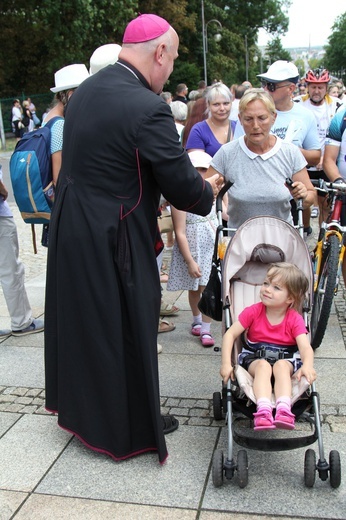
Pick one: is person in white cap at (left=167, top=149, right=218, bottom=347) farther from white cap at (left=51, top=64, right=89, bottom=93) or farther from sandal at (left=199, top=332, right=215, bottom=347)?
white cap at (left=51, top=64, right=89, bottom=93)

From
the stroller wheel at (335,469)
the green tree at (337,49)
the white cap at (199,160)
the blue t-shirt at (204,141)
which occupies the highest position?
the green tree at (337,49)

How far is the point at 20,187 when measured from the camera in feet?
15.3

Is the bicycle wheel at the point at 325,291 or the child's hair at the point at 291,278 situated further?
the bicycle wheel at the point at 325,291

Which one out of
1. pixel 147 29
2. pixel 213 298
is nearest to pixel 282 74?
pixel 213 298

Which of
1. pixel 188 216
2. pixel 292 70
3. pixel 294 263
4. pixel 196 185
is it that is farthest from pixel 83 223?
pixel 292 70

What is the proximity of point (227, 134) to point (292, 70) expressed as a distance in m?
0.82

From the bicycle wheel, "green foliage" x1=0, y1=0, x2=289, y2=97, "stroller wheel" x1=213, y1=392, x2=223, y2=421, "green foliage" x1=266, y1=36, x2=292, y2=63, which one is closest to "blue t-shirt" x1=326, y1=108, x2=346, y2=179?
the bicycle wheel

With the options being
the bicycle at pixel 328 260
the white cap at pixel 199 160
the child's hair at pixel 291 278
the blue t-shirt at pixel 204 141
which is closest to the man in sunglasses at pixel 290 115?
the blue t-shirt at pixel 204 141

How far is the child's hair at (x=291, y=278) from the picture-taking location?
11.4ft

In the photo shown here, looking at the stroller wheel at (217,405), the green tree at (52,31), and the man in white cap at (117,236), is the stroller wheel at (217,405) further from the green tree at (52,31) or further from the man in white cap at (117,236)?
the green tree at (52,31)

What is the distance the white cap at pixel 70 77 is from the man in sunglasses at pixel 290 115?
191cm

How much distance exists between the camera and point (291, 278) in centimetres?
347

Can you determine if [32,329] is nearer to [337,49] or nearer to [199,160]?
[199,160]

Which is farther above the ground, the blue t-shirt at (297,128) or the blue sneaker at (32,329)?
the blue t-shirt at (297,128)
